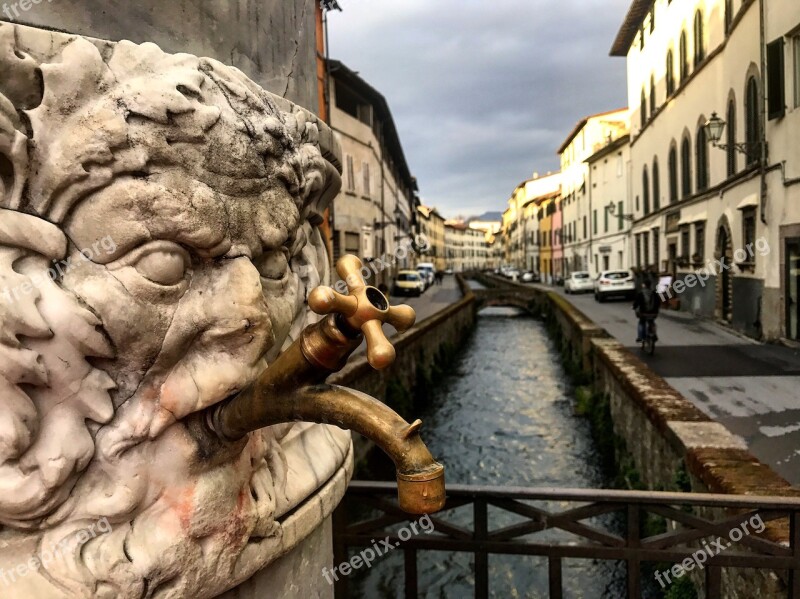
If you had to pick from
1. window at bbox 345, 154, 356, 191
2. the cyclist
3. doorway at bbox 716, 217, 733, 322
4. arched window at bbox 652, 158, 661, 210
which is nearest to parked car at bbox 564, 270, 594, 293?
arched window at bbox 652, 158, 661, 210

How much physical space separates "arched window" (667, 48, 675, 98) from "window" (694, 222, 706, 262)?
5.27m

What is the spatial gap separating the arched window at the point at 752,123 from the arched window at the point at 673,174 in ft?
23.7

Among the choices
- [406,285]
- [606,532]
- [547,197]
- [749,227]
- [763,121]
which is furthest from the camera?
[547,197]

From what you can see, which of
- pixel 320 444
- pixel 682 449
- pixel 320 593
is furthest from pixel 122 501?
pixel 682 449

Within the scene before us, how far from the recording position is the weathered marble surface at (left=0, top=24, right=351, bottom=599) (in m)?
1.00

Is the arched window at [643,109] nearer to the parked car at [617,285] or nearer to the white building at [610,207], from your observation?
the white building at [610,207]

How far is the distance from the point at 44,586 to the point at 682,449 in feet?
15.6

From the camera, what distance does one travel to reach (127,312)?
3.43 feet

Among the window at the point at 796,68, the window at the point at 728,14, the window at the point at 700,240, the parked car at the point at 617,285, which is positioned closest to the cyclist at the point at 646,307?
the window at the point at 796,68

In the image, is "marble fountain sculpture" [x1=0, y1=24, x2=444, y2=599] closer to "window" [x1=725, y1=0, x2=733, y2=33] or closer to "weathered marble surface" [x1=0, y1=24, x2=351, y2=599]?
"weathered marble surface" [x1=0, y1=24, x2=351, y2=599]

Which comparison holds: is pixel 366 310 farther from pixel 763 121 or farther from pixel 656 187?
pixel 656 187

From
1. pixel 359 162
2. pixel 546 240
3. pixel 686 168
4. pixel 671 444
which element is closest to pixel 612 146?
pixel 686 168

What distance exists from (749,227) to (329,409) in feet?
47.6

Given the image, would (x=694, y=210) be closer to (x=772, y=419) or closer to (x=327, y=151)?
(x=772, y=419)
